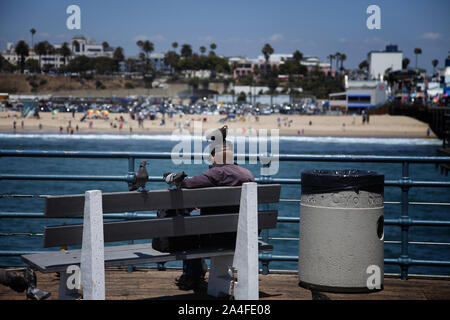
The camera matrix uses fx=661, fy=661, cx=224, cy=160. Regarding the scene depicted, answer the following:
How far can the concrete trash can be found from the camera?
17.5 feet

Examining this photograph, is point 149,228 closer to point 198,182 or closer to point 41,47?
point 198,182

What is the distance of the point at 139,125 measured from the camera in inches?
3903

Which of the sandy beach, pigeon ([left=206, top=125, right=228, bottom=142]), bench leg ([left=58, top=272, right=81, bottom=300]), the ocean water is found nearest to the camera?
bench leg ([left=58, top=272, right=81, bottom=300])

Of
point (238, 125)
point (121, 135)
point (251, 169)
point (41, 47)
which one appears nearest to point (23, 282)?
point (251, 169)

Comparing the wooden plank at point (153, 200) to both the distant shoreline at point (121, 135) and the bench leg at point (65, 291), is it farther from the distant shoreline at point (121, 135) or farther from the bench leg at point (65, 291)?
the distant shoreline at point (121, 135)

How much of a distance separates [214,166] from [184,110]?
12261 cm

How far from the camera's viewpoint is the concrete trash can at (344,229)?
5.34 metres

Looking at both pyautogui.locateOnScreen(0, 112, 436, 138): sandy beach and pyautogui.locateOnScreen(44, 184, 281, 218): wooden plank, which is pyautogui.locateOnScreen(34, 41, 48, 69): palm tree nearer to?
pyautogui.locateOnScreen(0, 112, 436, 138): sandy beach

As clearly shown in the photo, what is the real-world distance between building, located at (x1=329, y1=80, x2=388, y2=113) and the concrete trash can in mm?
132351

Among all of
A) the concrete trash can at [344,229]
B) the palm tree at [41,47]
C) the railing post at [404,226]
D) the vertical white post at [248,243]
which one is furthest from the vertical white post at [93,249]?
the palm tree at [41,47]

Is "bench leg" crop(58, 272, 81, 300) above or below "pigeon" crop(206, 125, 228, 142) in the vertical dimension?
below

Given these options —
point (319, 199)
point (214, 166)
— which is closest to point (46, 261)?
point (214, 166)

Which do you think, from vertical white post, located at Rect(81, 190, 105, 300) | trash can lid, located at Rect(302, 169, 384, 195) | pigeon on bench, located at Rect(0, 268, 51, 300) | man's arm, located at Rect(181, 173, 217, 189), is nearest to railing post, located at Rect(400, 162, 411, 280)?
trash can lid, located at Rect(302, 169, 384, 195)

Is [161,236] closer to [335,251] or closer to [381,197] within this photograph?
[335,251]
